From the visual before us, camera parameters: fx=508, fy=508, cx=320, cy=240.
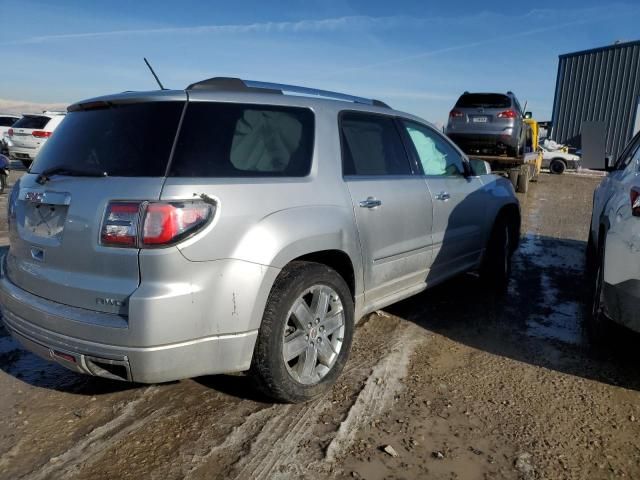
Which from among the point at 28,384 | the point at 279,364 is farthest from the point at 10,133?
the point at 279,364

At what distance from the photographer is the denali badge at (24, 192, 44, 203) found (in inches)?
103

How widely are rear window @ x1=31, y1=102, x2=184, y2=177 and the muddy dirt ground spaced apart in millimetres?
1349

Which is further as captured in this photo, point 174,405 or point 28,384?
point 28,384

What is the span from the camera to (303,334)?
284 centimetres

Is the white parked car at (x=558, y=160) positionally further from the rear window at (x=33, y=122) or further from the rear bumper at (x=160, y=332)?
the rear bumper at (x=160, y=332)

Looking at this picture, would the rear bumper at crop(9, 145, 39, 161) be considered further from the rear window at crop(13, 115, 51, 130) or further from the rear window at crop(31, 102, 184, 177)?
the rear window at crop(31, 102, 184, 177)

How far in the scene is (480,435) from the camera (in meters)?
2.64

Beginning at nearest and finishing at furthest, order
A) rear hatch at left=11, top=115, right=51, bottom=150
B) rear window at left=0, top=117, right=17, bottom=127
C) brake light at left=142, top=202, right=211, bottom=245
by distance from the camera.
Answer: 1. brake light at left=142, top=202, right=211, bottom=245
2. rear hatch at left=11, top=115, right=51, bottom=150
3. rear window at left=0, top=117, right=17, bottom=127

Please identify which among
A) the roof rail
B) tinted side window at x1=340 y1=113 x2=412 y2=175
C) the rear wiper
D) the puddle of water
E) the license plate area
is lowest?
the puddle of water

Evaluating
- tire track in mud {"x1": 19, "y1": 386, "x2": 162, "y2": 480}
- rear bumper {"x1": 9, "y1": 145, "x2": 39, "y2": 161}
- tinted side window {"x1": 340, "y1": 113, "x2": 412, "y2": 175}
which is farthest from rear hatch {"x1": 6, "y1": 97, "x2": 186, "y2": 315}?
rear bumper {"x1": 9, "y1": 145, "x2": 39, "y2": 161}

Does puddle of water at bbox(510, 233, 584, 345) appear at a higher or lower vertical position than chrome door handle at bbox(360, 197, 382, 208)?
lower

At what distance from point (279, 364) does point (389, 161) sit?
1.72 meters

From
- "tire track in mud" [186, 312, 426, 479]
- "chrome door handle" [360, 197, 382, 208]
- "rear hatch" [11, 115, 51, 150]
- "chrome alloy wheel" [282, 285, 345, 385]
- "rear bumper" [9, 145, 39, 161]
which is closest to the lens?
"tire track in mud" [186, 312, 426, 479]

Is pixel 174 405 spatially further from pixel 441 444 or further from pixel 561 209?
pixel 561 209
